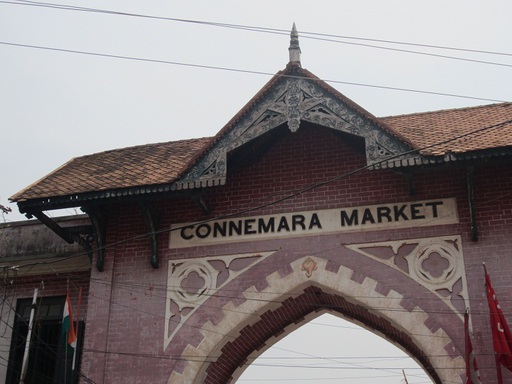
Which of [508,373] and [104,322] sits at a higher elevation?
[104,322]

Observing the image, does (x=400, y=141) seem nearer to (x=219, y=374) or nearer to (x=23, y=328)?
(x=219, y=374)

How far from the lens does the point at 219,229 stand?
13594 mm

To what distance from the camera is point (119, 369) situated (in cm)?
1292

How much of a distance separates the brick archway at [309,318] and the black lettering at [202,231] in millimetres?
1296

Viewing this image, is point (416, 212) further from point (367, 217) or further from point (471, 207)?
point (471, 207)

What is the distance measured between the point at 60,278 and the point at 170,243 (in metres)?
2.37

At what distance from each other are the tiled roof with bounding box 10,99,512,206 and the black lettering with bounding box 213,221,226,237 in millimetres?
1124

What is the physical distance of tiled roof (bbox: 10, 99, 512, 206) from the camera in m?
12.3

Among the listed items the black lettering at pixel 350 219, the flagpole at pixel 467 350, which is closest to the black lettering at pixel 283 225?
the black lettering at pixel 350 219

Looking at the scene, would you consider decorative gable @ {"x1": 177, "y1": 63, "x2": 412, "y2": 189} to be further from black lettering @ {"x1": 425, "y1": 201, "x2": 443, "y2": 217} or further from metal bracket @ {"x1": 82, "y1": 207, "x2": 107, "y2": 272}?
metal bracket @ {"x1": 82, "y1": 207, "x2": 107, "y2": 272}

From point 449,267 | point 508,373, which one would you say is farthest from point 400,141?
point 508,373

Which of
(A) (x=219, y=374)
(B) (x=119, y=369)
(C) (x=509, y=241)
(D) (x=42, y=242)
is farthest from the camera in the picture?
(D) (x=42, y=242)

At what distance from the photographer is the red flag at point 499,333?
35.7 ft

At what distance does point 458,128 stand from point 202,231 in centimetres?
465
